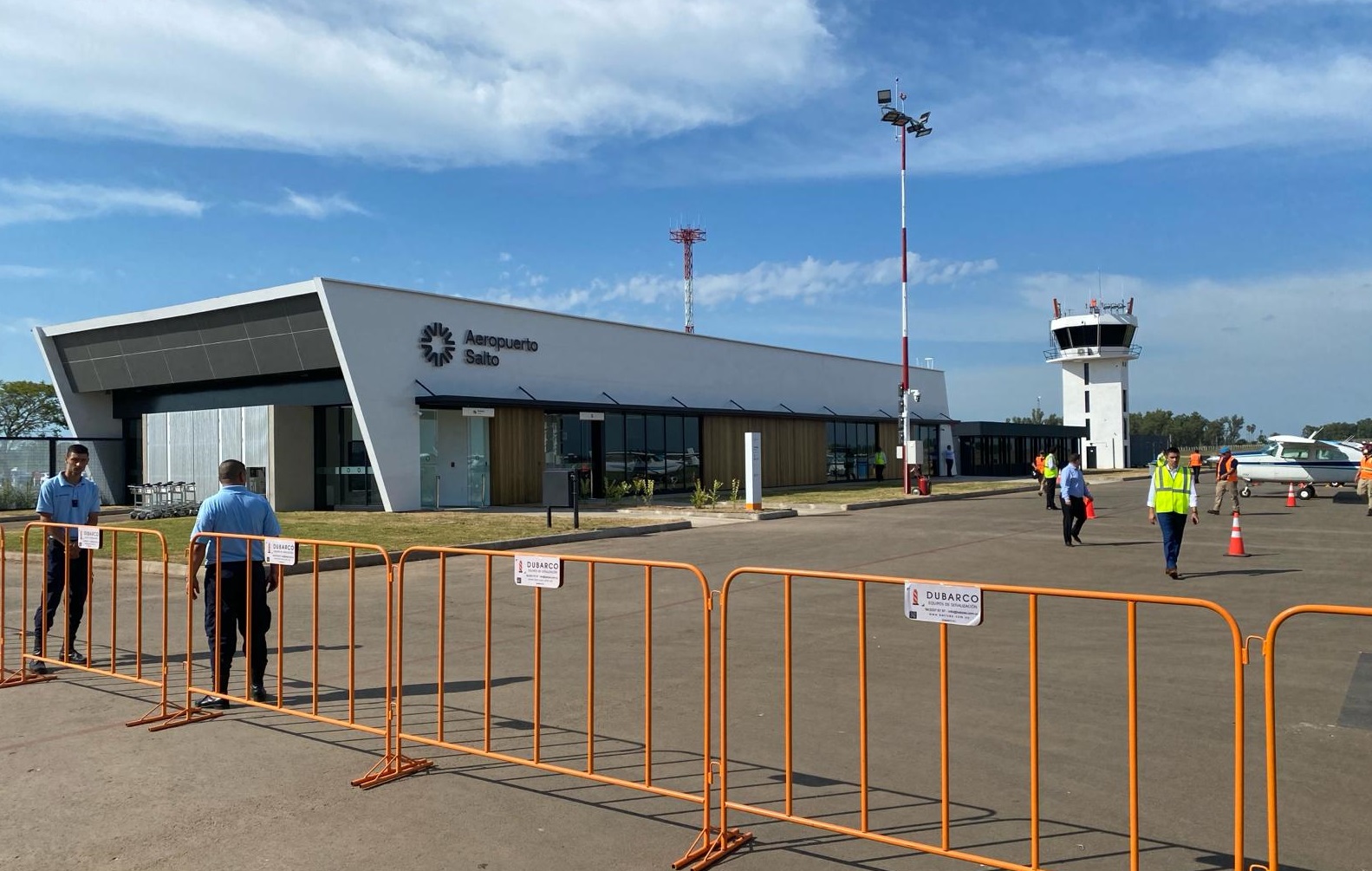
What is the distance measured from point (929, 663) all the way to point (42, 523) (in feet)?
25.3

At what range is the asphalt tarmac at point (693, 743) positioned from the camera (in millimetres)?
4500

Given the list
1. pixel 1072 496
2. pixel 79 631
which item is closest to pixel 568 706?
pixel 79 631

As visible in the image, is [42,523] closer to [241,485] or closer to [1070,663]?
[241,485]

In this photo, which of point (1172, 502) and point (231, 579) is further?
point (1172, 502)

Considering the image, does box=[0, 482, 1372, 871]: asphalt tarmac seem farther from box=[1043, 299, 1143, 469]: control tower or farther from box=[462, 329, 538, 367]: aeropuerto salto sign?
box=[1043, 299, 1143, 469]: control tower

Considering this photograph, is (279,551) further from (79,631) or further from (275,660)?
(79,631)

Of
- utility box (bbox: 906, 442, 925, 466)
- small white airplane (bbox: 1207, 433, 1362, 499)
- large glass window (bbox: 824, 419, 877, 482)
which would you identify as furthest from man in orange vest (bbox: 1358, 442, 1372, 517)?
large glass window (bbox: 824, 419, 877, 482)

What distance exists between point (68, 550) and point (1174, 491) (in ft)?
41.8

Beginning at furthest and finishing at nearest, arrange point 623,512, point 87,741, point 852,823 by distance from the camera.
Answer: point 623,512 < point 87,741 < point 852,823

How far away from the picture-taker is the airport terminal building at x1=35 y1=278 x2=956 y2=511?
86.8 feet

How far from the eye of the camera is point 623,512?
26.4m

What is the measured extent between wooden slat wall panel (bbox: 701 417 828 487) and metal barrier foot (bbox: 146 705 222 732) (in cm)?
3018

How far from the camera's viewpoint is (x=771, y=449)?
40.2 metres

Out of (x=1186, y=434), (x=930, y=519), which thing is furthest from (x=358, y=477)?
(x=1186, y=434)
